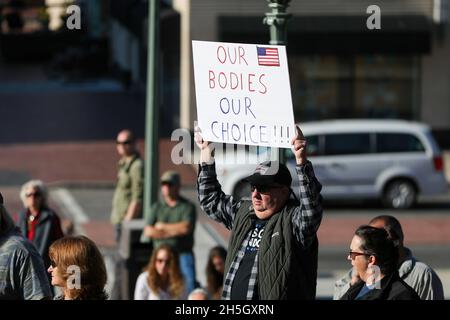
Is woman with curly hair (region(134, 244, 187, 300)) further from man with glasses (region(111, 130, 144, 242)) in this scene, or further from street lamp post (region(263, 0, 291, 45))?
man with glasses (region(111, 130, 144, 242))

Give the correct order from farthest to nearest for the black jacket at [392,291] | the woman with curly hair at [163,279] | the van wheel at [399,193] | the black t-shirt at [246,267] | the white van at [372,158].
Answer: the van wheel at [399,193] → the white van at [372,158] → the woman with curly hair at [163,279] → the black t-shirt at [246,267] → the black jacket at [392,291]

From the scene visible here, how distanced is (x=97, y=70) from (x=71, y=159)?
2041 cm

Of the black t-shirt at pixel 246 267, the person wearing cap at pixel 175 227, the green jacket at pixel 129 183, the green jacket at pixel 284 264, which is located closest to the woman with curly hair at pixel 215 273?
the person wearing cap at pixel 175 227

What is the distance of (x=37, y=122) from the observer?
33.8 metres

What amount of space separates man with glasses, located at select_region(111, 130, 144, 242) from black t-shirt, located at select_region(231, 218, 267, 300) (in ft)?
22.8

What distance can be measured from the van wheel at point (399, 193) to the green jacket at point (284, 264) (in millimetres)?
15510

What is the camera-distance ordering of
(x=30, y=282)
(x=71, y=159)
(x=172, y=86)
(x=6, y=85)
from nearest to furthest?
(x=30, y=282) < (x=71, y=159) < (x=172, y=86) < (x=6, y=85)

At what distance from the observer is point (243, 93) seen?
6.31 metres

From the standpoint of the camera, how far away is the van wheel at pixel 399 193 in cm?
2142

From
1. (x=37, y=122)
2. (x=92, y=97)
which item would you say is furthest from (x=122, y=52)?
(x=37, y=122)

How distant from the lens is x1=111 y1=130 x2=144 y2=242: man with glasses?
13.2 meters

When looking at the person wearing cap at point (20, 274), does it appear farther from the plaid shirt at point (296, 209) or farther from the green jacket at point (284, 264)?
the green jacket at point (284, 264)

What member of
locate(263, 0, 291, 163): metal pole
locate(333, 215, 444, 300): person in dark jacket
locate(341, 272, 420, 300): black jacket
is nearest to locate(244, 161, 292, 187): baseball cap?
locate(341, 272, 420, 300): black jacket

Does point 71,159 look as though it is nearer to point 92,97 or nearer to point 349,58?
point 349,58
